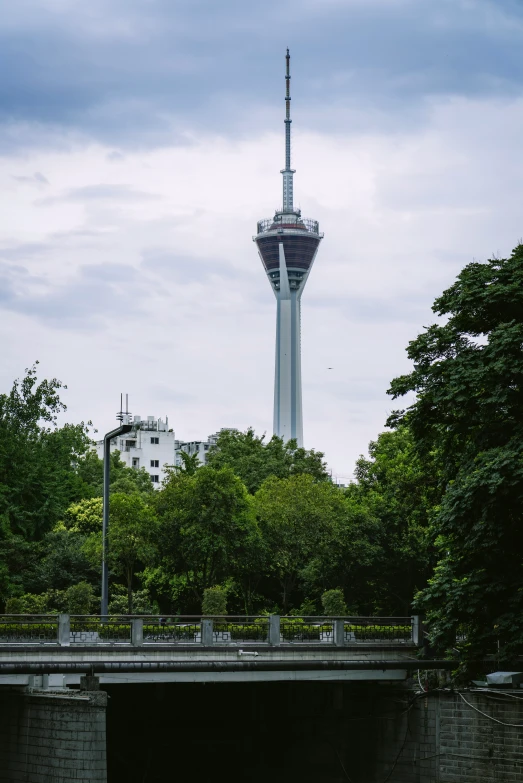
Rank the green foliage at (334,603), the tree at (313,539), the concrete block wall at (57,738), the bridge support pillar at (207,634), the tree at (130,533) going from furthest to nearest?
1. the tree at (130,533)
2. the tree at (313,539)
3. the green foliage at (334,603)
4. the bridge support pillar at (207,634)
5. the concrete block wall at (57,738)

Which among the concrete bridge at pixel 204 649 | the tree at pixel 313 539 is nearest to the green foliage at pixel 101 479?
the tree at pixel 313 539

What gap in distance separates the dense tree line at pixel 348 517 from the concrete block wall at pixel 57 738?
29.7 ft

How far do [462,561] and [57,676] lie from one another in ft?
36.5

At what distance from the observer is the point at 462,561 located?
3150cm

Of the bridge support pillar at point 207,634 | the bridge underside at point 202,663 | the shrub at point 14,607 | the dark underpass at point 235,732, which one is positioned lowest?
the dark underpass at point 235,732

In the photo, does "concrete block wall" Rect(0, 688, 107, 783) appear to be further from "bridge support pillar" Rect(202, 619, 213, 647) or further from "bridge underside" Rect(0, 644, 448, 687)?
"bridge support pillar" Rect(202, 619, 213, 647)

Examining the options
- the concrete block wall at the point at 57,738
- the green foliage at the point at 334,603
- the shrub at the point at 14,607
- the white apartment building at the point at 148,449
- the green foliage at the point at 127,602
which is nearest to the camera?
the concrete block wall at the point at 57,738

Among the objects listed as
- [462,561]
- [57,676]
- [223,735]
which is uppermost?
[462,561]

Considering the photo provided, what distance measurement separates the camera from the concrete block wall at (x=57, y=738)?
2969 cm

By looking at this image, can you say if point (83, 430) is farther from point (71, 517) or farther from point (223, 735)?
point (223, 735)

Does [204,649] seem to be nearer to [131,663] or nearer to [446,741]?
[131,663]

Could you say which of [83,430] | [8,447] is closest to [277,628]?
[8,447]

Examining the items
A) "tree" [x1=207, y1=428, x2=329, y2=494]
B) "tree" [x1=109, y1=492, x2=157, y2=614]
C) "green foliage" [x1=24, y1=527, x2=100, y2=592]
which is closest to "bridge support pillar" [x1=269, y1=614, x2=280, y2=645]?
"tree" [x1=109, y1=492, x2=157, y2=614]

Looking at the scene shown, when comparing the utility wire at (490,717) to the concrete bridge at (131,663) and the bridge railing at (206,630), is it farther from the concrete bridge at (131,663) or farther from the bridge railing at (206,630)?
the bridge railing at (206,630)
